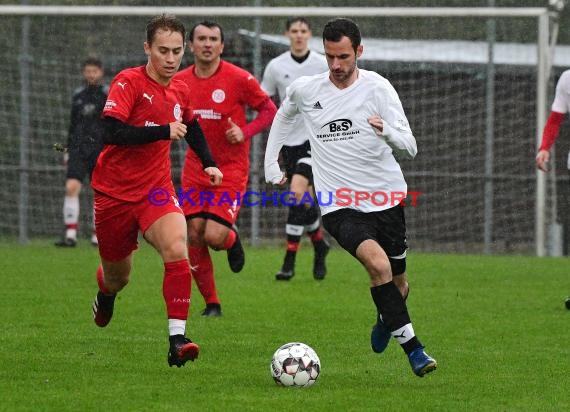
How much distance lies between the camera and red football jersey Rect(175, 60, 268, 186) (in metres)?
10.4

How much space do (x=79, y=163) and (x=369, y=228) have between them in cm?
990

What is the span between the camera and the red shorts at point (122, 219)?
761 centimetres

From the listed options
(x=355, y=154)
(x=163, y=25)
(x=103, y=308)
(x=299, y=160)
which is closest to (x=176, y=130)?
(x=163, y=25)

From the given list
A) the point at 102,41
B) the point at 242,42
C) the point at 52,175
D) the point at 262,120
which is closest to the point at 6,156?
the point at 52,175

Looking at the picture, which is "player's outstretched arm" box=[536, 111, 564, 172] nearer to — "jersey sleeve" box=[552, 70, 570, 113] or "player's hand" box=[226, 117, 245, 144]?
"jersey sleeve" box=[552, 70, 570, 113]

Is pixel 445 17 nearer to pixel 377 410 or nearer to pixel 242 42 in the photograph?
pixel 242 42

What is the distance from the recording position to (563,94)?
11.1 meters

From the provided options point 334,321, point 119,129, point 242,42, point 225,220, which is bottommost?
point 334,321

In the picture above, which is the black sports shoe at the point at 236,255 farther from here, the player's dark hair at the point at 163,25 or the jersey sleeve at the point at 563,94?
the player's dark hair at the point at 163,25

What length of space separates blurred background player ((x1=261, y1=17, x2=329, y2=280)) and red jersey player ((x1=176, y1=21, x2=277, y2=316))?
225 cm

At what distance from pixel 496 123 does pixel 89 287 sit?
7.42 meters

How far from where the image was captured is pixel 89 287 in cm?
1234

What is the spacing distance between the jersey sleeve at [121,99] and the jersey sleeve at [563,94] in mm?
4853

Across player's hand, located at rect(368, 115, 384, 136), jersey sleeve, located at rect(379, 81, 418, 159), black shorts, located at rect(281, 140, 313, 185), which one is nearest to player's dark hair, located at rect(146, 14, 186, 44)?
jersey sleeve, located at rect(379, 81, 418, 159)
